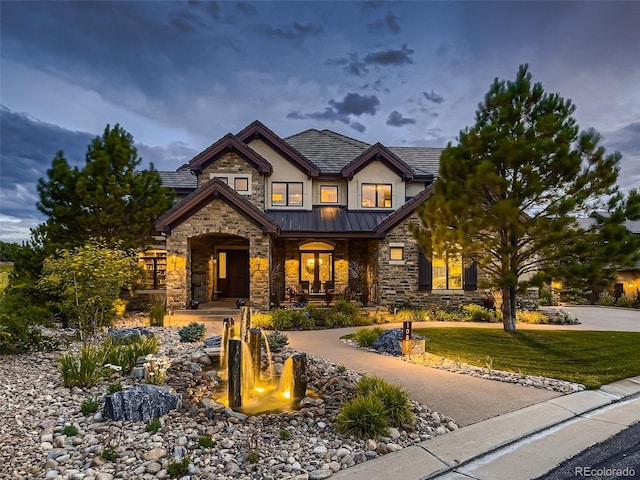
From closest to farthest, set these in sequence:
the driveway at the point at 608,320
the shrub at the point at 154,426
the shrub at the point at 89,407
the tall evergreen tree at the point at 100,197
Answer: the shrub at the point at 154,426, the shrub at the point at 89,407, the tall evergreen tree at the point at 100,197, the driveway at the point at 608,320

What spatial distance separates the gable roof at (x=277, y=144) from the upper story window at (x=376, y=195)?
9.51 feet

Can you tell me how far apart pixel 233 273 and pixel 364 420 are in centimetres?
1746

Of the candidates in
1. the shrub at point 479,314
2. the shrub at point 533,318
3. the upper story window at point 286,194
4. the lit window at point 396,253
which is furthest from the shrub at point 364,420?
the upper story window at point 286,194

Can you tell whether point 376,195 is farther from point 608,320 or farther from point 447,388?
point 447,388

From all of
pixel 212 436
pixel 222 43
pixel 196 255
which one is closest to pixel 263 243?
pixel 196 255

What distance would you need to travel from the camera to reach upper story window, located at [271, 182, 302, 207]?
19953mm

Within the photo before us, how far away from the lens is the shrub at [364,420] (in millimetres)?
4688

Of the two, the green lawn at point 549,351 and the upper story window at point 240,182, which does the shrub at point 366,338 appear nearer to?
the green lawn at point 549,351

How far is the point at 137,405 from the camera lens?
5.05 m

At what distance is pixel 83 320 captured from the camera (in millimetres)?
8859

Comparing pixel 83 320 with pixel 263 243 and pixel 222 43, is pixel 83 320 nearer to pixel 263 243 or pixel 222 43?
pixel 263 243

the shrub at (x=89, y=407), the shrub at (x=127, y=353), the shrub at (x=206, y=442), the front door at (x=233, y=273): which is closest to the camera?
the shrub at (x=206, y=442)

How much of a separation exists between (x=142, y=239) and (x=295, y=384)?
11624 mm

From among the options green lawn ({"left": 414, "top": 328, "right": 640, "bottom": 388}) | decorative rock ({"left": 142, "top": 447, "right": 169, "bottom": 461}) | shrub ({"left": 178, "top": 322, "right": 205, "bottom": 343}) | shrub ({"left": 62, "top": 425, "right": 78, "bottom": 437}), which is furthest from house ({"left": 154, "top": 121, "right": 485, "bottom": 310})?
decorative rock ({"left": 142, "top": 447, "right": 169, "bottom": 461})
